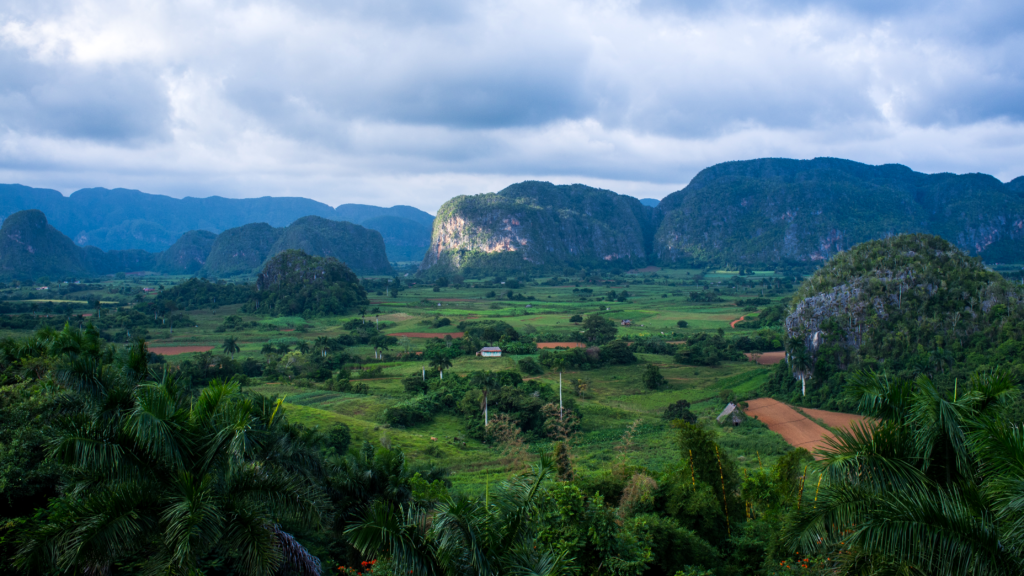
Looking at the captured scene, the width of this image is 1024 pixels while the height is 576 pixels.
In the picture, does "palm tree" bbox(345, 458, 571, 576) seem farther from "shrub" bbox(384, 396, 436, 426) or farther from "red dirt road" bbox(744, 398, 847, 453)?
"red dirt road" bbox(744, 398, 847, 453)

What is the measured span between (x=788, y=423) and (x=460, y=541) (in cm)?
2819

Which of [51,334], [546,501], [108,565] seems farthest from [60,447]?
[51,334]

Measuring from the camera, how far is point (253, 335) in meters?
57.6

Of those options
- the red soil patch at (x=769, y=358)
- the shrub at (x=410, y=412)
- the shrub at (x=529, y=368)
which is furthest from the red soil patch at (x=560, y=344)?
the shrub at (x=410, y=412)

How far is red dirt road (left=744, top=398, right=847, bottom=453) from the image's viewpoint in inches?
1014

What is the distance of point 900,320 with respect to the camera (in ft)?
109

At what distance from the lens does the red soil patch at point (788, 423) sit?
25750 mm

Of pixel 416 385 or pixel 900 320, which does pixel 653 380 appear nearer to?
pixel 900 320

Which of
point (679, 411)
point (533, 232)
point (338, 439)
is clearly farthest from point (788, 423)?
point (533, 232)

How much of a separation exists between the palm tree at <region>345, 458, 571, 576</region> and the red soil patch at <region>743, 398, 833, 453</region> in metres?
A: 22.8

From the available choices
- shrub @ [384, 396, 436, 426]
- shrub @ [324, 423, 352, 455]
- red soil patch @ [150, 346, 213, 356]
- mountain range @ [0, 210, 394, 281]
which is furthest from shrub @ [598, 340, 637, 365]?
mountain range @ [0, 210, 394, 281]

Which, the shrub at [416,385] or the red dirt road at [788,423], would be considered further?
the shrub at [416,385]

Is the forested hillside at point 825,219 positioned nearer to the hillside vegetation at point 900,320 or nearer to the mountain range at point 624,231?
the mountain range at point 624,231

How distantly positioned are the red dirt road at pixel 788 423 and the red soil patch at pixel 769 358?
32.4 ft
